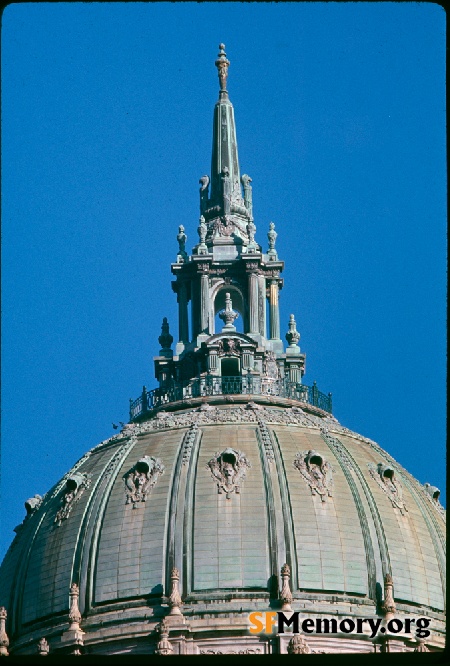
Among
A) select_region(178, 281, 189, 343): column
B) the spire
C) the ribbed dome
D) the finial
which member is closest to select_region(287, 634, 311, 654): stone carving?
the ribbed dome

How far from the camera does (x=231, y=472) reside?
91750 millimetres

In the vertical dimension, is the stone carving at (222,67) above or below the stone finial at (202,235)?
above

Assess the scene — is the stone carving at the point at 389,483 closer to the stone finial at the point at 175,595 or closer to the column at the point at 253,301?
the stone finial at the point at 175,595

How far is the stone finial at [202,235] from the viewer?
359 ft

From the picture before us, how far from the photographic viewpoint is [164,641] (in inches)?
3273

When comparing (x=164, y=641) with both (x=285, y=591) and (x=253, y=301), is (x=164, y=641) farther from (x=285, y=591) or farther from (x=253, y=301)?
(x=253, y=301)

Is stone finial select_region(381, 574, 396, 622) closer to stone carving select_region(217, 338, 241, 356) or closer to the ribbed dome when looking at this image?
the ribbed dome

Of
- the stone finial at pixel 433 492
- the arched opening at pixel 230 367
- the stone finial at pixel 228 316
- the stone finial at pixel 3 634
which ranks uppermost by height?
the stone finial at pixel 228 316

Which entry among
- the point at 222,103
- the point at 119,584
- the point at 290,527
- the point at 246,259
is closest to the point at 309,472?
the point at 290,527

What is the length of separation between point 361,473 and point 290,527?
5572 millimetres

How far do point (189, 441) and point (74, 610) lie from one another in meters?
10.3

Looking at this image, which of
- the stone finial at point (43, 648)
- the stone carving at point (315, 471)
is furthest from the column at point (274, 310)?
the stone finial at point (43, 648)

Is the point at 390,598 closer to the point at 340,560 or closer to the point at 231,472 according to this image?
the point at 340,560

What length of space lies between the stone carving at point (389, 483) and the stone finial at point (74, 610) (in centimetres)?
1573
